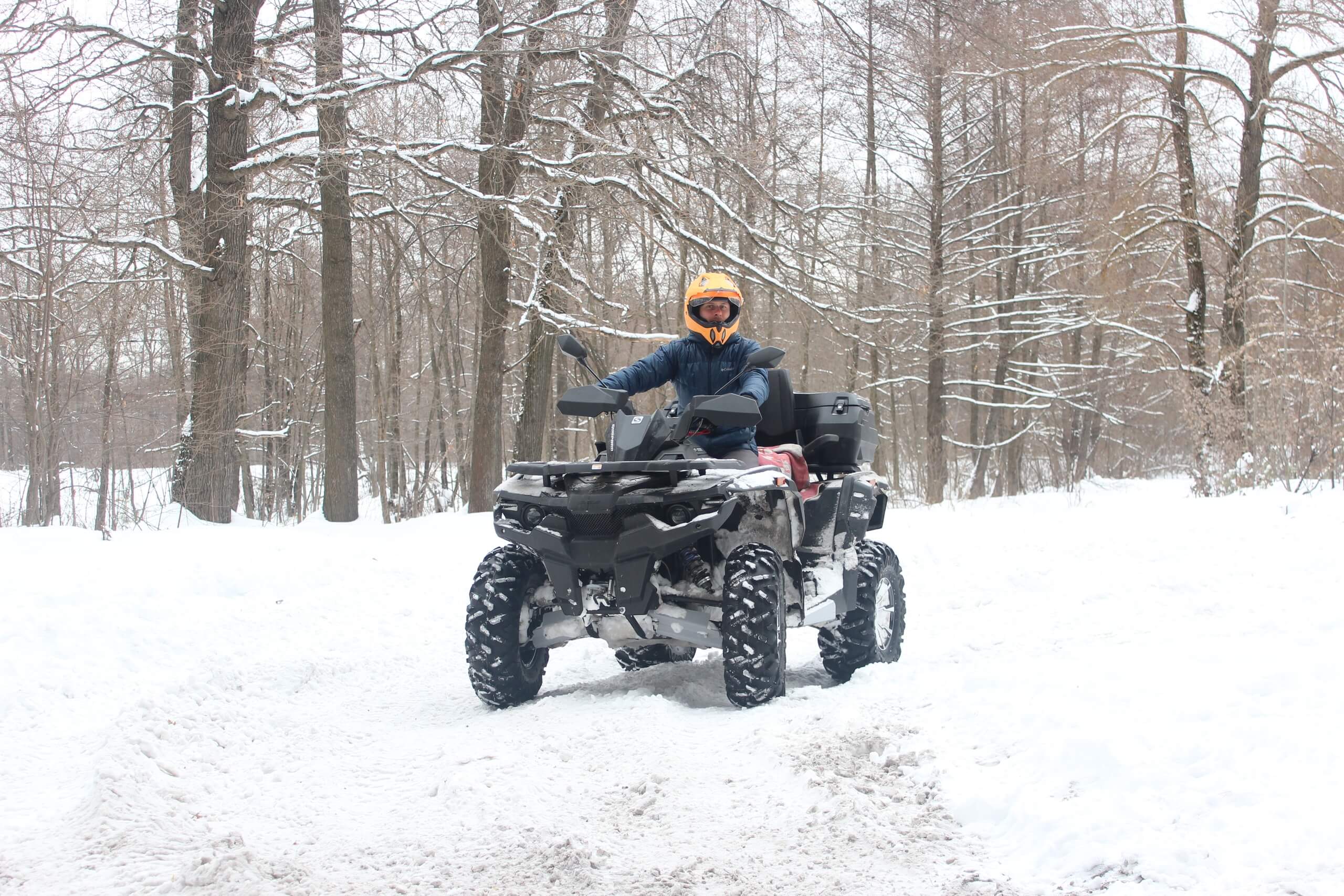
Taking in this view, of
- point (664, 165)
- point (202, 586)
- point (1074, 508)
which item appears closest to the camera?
point (202, 586)

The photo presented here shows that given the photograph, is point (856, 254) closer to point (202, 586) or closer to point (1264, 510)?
point (1264, 510)

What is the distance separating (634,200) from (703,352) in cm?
764

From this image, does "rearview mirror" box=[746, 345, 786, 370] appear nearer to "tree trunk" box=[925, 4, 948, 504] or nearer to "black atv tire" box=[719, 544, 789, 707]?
"black atv tire" box=[719, 544, 789, 707]

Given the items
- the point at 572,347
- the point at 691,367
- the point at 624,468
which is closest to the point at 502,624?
the point at 624,468

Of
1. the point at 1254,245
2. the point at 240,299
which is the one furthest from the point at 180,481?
the point at 1254,245

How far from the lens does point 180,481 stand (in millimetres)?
13797

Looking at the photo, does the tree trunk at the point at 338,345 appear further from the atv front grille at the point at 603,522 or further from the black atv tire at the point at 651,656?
the atv front grille at the point at 603,522

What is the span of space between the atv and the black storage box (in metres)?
0.31

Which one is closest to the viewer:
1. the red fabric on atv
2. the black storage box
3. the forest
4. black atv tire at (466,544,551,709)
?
black atv tire at (466,544,551,709)

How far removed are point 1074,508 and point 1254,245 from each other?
7.32 metres

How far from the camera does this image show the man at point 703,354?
18.9 ft

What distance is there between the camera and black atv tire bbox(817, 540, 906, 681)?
19.5 ft

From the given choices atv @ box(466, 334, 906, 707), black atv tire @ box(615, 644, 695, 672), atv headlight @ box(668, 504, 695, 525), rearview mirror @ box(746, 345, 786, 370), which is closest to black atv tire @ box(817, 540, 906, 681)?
atv @ box(466, 334, 906, 707)

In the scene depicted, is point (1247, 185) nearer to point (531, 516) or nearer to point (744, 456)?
point (744, 456)
